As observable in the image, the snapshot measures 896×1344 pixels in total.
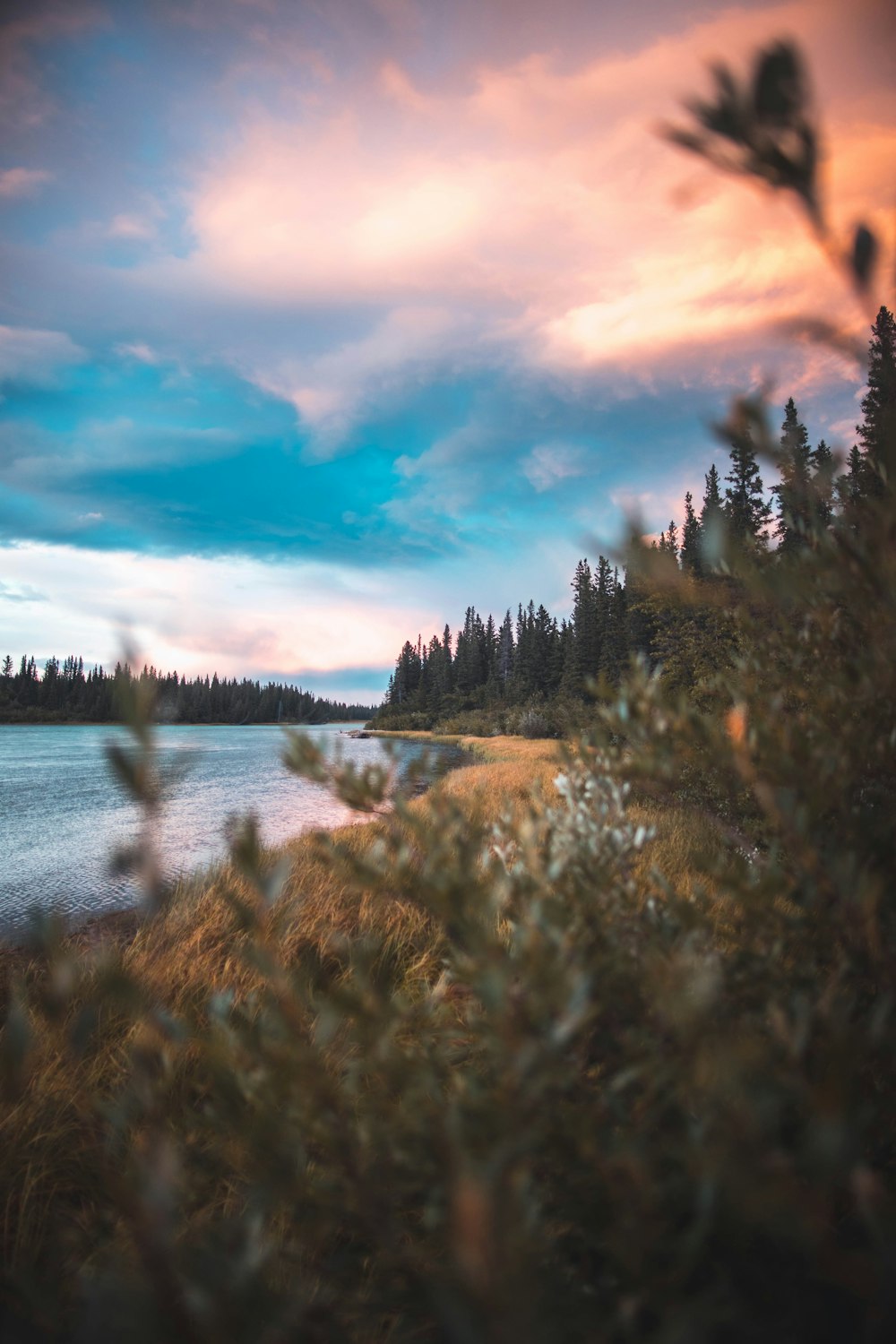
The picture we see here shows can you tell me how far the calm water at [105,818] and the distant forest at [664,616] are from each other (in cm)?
150

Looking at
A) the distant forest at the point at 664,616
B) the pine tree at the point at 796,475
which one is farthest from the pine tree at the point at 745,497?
the pine tree at the point at 796,475

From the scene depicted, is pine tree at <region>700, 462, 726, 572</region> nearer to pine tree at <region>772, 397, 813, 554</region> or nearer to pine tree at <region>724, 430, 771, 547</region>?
pine tree at <region>772, 397, 813, 554</region>

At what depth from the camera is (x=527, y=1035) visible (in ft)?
3.64

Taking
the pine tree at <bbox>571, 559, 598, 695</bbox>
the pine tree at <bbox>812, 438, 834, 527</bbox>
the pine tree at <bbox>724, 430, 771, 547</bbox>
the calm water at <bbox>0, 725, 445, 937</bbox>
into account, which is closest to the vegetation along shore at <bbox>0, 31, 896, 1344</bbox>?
the pine tree at <bbox>812, 438, 834, 527</bbox>

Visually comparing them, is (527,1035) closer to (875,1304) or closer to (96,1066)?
(875,1304)

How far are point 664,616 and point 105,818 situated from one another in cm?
3549

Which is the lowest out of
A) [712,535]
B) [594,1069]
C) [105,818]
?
[105,818]

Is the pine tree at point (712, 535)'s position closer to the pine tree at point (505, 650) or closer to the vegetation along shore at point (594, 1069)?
the vegetation along shore at point (594, 1069)

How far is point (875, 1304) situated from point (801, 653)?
178 centimetres

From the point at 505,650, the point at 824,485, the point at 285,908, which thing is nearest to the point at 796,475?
the point at 824,485

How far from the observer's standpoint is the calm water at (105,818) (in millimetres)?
6073

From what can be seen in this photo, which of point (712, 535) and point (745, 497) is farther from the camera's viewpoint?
point (745, 497)

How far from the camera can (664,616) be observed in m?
39.9

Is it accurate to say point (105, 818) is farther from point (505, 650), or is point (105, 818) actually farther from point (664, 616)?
→ point (505, 650)
